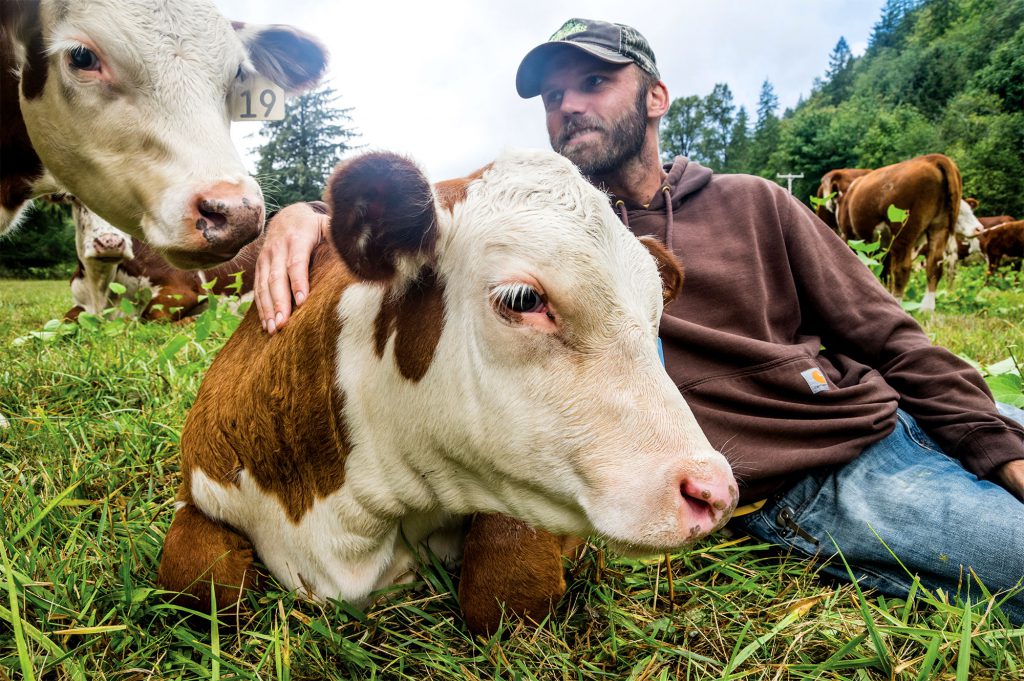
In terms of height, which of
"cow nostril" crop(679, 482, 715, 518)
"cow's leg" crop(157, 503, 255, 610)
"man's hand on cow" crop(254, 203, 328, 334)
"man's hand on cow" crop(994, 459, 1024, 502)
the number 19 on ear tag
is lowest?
"cow's leg" crop(157, 503, 255, 610)

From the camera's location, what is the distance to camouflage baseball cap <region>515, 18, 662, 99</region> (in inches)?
119

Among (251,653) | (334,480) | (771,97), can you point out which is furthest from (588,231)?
(771,97)

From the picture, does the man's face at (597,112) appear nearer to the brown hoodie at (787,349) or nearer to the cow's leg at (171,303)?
the brown hoodie at (787,349)

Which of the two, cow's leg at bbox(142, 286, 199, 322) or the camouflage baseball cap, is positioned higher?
the camouflage baseball cap

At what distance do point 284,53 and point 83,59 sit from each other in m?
1.20

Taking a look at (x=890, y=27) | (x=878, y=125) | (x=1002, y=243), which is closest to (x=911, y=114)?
(x=878, y=125)

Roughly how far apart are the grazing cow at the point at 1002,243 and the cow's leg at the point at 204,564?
23526 millimetres

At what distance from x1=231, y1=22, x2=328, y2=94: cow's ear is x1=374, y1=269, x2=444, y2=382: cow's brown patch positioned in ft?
7.10

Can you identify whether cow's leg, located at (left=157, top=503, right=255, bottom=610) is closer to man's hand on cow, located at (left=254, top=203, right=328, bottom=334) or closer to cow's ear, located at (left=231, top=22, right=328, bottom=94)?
man's hand on cow, located at (left=254, top=203, right=328, bottom=334)

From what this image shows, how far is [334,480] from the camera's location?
1863 mm

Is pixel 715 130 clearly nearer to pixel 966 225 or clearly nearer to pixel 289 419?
pixel 966 225

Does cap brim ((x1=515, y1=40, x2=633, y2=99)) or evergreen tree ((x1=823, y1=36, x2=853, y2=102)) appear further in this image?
evergreen tree ((x1=823, y1=36, x2=853, y2=102))

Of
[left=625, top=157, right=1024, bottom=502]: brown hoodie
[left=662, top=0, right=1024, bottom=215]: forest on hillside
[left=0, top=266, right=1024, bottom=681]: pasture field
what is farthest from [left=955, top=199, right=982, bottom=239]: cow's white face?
[left=0, top=266, right=1024, bottom=681]: pasture field

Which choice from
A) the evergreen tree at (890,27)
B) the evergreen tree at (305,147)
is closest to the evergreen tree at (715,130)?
the evergreen tree at (890,27)
